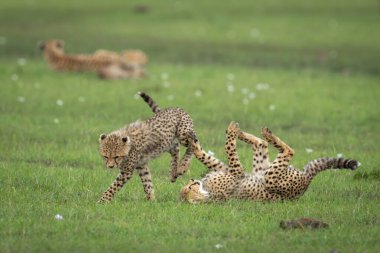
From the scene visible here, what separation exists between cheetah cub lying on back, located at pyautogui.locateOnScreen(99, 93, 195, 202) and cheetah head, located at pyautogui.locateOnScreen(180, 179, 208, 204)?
377mm

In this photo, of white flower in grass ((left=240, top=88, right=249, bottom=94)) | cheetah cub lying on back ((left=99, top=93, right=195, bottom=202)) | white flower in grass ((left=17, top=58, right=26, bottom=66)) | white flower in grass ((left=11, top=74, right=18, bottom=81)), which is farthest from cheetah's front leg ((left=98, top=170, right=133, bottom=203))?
white flower in grass ((left=17, top=58, right=26, bottom=66))

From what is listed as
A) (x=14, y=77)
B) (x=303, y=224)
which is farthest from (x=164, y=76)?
(x=303, y=224)

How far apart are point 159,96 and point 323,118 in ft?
11.1

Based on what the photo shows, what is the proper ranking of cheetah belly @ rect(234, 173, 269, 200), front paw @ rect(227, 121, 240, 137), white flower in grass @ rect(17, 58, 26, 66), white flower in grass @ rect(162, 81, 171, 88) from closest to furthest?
cheetah belly @ rect(234, 173, 269, 200) < front paw @ rect(227, 121, 240, 137) < white flower in grass @ rect(162, 81, 171, 88) < white flower in grass @ rect(17, 58, 26, 66)

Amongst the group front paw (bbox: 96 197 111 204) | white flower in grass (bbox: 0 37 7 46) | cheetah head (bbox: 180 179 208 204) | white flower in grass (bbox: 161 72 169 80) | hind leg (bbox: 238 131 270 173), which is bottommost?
front paw (bbox: 96 197 111 204)

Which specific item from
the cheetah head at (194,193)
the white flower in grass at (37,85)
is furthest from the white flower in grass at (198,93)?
the cheetah head at (194,193)

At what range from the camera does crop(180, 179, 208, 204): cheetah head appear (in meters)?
10.5

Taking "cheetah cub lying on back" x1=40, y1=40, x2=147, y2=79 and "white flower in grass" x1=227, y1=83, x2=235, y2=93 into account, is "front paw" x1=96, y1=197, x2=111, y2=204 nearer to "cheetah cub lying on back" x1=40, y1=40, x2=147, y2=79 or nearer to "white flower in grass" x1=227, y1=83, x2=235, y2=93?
"white flower in grass" x1=227, y1=83, x2=235, y2=93

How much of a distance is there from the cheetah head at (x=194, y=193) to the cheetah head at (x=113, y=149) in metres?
0.82

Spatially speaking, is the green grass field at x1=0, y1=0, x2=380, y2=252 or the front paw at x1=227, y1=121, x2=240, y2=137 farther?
the front paw at x1=227, y1=121, x2=240, y2=137

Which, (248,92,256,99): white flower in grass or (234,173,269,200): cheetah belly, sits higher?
(248,92,256,99): white flower in grass

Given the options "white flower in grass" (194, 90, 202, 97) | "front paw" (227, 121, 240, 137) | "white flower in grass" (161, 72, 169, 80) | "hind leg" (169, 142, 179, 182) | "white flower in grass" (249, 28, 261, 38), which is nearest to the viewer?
"front paw" (227, 121, 240, 137)

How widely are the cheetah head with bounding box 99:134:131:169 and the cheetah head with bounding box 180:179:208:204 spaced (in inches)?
32.2

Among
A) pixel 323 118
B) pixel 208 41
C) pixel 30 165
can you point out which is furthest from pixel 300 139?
pixel 208 41
